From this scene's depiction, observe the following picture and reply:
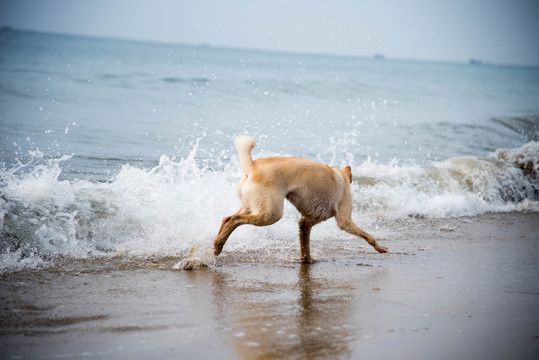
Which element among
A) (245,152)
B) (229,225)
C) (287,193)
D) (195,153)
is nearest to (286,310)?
(229,225)

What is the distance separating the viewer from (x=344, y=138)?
15.8 meters

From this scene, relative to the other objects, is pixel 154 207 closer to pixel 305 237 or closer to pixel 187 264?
pixel 187 264

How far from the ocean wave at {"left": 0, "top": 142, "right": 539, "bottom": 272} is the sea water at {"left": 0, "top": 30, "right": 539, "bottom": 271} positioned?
2cm

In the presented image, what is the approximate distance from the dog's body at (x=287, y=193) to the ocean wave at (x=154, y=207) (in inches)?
41.9

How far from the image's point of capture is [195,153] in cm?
1030

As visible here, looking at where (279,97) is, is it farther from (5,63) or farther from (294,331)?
(294,331)

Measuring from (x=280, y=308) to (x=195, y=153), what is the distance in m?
6.46

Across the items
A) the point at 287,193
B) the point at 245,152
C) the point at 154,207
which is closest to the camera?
the point at 245,152

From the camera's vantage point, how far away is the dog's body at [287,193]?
198 inches

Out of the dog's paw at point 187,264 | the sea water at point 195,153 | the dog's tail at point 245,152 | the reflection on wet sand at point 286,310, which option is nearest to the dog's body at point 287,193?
the dog's tail at point 245,152

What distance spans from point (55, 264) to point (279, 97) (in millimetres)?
17732

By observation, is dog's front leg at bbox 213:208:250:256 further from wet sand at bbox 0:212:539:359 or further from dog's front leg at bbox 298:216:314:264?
dog's front leg at bbox 298:216:314:264

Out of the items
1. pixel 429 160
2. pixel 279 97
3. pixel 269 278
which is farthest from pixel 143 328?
pixel 279 97

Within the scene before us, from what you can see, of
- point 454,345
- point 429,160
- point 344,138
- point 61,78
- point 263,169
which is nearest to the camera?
point 454,345
